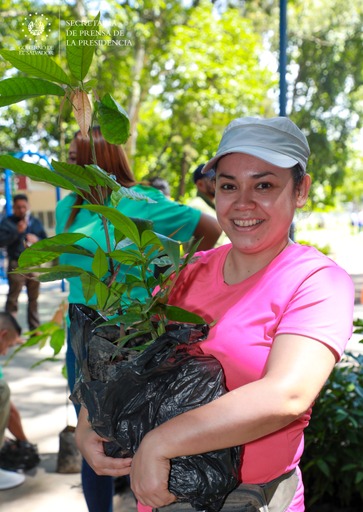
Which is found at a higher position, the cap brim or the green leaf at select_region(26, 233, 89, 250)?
the cap brim

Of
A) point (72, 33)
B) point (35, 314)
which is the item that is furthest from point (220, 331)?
point (35, 314)

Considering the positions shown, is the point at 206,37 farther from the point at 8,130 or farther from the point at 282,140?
the point at 282,140

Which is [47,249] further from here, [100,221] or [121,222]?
[100,221]

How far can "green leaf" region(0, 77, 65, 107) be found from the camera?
1356 millimetres

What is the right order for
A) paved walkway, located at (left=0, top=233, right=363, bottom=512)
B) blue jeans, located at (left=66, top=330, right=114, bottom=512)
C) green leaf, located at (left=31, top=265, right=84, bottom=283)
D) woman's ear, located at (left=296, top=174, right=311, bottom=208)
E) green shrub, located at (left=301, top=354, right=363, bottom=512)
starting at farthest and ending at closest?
paved walkway, located at (left=0, top=233, right=363, bottom=512), green shrub, located at (left=301, top=354, right=363, bottom=512), blue jeans, located at (left=66, top=330, right=114, bottom=512), woman's ear, located at (left=296, top=174, right=311, bottom=208), green leaf, located at (left=31, top=265, right=84, bottom=283)

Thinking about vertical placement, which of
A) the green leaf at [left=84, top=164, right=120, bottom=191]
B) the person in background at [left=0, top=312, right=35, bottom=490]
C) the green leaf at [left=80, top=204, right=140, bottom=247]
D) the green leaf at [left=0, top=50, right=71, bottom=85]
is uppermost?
the green leaf at [left=0, top=50, right=71, bottom=85]

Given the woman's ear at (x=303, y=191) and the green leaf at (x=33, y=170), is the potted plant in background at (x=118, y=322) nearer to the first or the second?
the green leaf at (x=33, y=170)

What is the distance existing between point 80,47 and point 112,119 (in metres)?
0.17

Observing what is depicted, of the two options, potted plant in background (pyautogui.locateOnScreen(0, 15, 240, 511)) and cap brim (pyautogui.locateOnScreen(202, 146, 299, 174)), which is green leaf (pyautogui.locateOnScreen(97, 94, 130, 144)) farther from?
cap brim (pyautogui.locateOnScreen(202, 146, 299, 174))

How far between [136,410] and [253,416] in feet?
0.89

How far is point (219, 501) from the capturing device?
1361 millimetres

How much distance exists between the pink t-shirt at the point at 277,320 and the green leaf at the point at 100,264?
279mm

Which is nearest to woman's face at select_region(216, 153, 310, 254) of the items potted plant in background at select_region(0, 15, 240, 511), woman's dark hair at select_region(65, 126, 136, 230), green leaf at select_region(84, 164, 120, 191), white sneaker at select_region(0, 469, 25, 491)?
potted plant in background at select_region(0, 15, 240, 511)

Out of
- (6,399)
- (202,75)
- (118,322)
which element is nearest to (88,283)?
(118,322)
